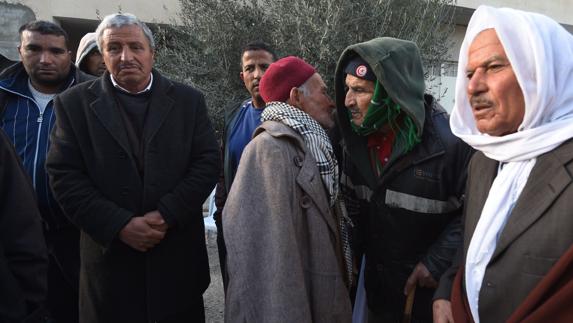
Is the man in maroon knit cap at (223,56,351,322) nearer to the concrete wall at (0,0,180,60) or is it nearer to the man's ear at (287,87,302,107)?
the man's ear at (287,87,302,107)

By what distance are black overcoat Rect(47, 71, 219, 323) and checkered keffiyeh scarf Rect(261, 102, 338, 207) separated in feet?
2.08

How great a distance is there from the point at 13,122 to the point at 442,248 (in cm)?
263

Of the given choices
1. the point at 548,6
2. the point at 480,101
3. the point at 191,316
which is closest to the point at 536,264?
→ the point at 480,101

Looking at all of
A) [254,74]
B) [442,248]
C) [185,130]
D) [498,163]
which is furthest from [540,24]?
[254,74]

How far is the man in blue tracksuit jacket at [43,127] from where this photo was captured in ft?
8.84

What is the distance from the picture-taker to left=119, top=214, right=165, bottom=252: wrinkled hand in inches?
87.5

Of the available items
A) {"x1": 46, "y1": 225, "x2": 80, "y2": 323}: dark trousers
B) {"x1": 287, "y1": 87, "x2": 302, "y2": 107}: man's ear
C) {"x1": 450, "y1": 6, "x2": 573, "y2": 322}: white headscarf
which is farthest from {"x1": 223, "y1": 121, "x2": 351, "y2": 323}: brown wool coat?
{"x1": 46, "y1": 225, "x2": 80, "y2": 323}: dark trousers

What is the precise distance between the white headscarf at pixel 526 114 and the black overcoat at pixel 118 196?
Result: 146cm

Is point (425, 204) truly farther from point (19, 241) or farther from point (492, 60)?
point (19, 241)

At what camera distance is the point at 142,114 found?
2418 millimetres

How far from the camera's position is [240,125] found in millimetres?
3273

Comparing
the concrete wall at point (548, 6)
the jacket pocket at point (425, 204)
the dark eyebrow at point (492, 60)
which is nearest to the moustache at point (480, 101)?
the dark eyebrow at point (492, 60)

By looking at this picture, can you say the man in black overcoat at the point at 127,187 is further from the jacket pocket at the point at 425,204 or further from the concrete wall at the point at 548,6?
the concrete wall at the point at 548,6

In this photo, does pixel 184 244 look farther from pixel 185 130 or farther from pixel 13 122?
pixel 13 122
